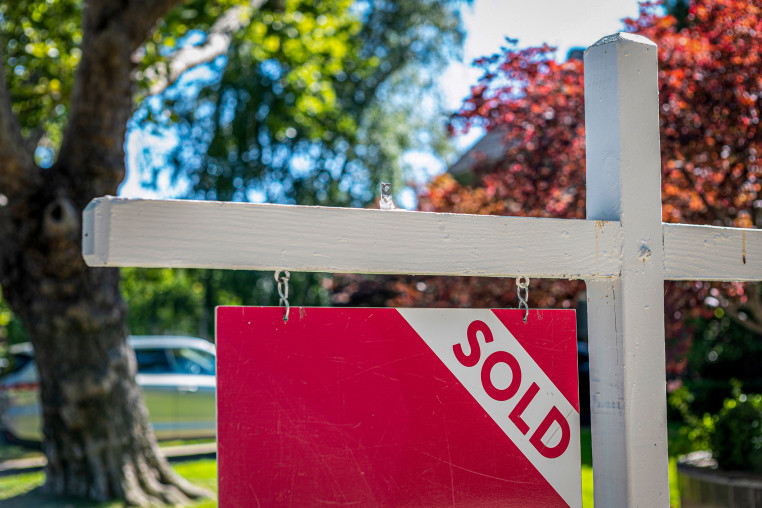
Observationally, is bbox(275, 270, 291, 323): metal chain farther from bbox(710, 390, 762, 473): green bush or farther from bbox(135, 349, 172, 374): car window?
bbox(135, 349, 172, 374): car window

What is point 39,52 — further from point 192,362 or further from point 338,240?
point 338,240

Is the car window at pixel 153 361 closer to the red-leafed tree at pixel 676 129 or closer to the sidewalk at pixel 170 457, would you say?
the sidewalk at pixel 170 457

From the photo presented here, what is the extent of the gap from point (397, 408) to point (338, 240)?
361 millimetres

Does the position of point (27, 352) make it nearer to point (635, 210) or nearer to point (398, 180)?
point (398, 180)

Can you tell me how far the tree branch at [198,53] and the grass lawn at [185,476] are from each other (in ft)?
11.9

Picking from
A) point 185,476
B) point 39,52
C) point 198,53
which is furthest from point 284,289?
point 39,52

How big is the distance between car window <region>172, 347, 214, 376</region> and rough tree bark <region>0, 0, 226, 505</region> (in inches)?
177

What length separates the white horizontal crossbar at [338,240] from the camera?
1258mm

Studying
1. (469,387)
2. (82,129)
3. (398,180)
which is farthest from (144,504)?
(398,180)

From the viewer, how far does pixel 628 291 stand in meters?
1.61

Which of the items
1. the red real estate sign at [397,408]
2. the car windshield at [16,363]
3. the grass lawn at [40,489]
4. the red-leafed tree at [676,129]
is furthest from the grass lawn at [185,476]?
the red real estate sign at [397,408]

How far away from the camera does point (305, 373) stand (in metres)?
1.39

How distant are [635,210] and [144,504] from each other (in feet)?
16.4

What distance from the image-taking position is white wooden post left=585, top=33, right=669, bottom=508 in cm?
159
